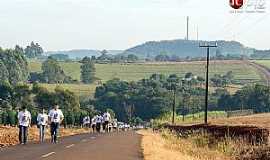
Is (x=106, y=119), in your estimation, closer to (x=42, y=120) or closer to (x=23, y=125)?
(x=42, y=120)

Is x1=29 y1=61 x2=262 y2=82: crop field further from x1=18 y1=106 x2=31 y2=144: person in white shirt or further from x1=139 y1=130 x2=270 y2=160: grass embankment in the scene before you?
x1=18 y1=106 x2=31 y2=144: person in white shirt

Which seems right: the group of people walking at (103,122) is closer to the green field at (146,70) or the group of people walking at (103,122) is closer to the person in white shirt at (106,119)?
the person in white shirt at (106,119)

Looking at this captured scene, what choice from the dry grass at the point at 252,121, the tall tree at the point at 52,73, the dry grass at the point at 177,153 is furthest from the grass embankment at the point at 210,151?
the tall tree at the point at 52,73

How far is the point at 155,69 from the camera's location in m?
184

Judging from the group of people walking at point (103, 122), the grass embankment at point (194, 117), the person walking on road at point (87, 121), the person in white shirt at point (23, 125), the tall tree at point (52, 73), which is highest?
the tall tree at point (52, 73)

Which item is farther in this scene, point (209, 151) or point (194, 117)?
point (194, 117)

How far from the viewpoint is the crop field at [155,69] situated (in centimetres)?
16038

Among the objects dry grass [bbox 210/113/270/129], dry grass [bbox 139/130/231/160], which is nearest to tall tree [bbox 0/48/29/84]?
dry grass [bbox 210/113/270/129]

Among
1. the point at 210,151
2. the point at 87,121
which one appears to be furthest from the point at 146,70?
the point at 210,151

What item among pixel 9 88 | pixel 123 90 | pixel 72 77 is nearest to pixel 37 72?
pixel 72 77

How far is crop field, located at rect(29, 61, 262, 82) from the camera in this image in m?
160

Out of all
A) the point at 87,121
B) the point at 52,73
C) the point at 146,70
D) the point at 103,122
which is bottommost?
the point at 87,121

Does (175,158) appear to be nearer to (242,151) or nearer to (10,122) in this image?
(242,151)

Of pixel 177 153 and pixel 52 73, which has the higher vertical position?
pixel 52 73
